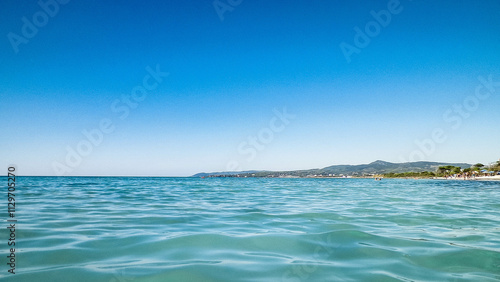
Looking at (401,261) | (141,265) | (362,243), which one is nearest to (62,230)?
(141,265)

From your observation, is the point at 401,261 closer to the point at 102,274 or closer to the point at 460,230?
the point at 460,230

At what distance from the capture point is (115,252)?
5.43 metres

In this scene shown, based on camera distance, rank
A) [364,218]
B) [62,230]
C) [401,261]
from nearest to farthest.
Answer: [401,261]
[62,230]
[364,218]

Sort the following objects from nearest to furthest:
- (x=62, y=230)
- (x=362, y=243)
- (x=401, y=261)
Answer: (x=401, y=261)
(x=362, y=243)
(x=62, y=230)

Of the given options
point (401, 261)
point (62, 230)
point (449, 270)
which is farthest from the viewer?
point (62, 230)

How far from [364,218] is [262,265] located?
20.1 feet

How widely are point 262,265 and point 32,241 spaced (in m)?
4.97

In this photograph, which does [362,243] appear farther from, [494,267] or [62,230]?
[62,230]

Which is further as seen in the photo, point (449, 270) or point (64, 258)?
point (64, 258)

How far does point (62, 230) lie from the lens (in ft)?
24.3

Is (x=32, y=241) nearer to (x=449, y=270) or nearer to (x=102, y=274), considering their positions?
(x=102, y=274)

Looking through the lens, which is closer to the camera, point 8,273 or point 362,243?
point 8,273

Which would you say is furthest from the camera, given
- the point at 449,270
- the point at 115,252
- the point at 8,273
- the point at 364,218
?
the point at 364,218

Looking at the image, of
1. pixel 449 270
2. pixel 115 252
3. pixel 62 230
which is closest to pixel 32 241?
pixel 62 230
